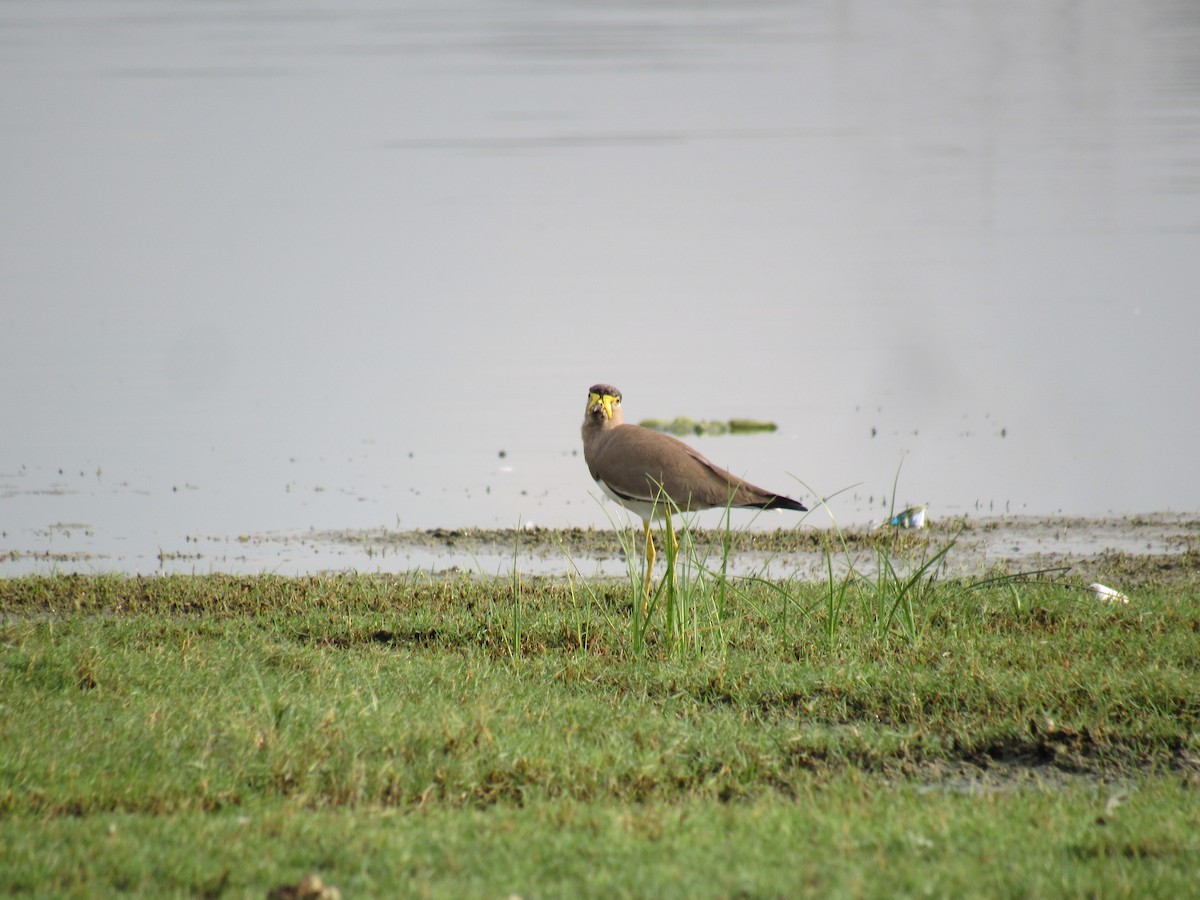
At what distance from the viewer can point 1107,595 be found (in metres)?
7.14

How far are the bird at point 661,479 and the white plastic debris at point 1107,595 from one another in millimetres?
1530

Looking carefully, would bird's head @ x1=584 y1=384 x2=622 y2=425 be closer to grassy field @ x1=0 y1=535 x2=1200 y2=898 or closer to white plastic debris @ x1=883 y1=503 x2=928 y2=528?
grassy field @ x1=0 y1=535 x2=1200 y2=898

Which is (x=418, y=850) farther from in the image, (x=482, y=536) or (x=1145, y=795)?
(x=482, y=536)

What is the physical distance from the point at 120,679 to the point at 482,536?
3438 millimetres

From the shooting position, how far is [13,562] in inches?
315

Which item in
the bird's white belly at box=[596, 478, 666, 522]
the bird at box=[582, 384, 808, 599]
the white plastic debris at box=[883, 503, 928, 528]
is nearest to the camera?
the bird at box=[582, 384, 808, 599]

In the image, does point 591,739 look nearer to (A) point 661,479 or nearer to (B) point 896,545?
(A) point 661,479

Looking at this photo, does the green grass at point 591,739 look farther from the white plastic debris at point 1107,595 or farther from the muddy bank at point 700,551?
the muddy bank at point 700,551

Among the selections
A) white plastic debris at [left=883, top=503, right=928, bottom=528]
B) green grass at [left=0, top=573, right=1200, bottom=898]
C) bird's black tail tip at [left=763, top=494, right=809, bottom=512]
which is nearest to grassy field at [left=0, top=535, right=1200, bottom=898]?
green grass at [left=0, top=573, right=1200, bottom=898]

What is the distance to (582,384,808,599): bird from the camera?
7.30m

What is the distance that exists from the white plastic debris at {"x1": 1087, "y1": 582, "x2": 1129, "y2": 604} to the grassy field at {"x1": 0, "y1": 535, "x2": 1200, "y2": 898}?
0.22 ft

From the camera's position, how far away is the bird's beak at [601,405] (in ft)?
26.0

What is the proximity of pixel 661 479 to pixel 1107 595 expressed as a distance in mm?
2333

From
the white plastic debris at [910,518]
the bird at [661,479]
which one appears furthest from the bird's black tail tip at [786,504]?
the white plastic debris at [910,518]
